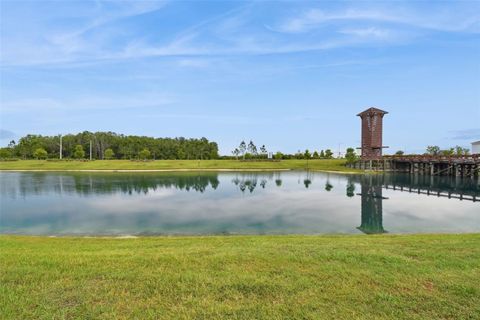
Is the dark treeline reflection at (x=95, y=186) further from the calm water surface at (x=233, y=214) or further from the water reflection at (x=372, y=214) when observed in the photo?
the water reflection at (x=372, y=214)

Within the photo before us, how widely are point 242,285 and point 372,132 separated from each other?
5687cm

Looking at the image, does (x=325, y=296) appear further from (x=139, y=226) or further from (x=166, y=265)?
(x=139, y=226)

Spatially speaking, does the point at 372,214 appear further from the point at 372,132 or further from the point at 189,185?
the point at 372,132

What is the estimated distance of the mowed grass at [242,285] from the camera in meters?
4.16

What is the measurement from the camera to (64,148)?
107m

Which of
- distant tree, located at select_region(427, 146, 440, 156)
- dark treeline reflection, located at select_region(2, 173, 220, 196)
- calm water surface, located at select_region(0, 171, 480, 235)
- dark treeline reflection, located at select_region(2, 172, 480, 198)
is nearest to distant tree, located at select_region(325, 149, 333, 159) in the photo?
distant tree, located at select_region(427, 146, 440, 156)

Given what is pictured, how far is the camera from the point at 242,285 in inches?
194

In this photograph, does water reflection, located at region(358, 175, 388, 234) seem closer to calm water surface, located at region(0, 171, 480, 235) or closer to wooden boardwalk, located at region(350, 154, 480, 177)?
calm water surface, located at region(0, 171, 480, 235)

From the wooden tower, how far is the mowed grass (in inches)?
2086

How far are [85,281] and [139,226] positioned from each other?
34.2 feet

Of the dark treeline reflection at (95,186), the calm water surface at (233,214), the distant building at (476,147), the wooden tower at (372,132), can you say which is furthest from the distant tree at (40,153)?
the distant building at (476,147)

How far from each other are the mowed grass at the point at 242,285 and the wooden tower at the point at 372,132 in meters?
53.0

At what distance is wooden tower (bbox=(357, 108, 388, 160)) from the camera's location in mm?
55625

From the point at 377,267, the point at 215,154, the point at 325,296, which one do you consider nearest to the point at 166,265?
the point at 325,296
